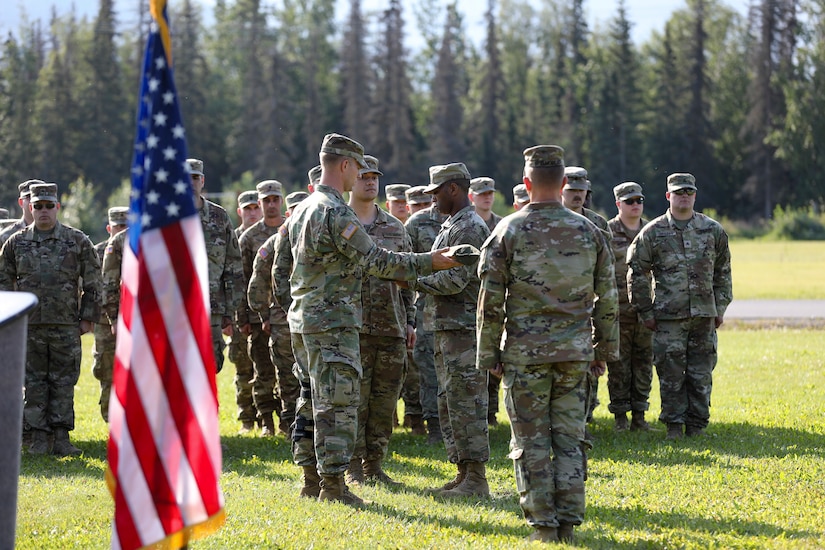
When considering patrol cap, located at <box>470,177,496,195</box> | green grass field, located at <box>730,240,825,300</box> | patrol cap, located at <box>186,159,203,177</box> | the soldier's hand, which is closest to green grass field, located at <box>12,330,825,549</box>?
the soldier's hand

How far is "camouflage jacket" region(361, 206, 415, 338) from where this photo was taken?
8.65 meters

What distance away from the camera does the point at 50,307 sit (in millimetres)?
10508

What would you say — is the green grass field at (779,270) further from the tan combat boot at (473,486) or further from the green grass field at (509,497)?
the tan combat boot at (473,486)

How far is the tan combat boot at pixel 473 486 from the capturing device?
8102 mm

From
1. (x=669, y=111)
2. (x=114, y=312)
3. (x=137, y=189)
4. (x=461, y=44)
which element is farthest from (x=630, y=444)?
(x=461, y=44)

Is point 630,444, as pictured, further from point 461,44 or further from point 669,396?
point 461,44

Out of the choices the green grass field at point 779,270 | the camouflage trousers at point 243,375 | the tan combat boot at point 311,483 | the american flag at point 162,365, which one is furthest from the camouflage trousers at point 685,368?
the green grass field at point 779,270

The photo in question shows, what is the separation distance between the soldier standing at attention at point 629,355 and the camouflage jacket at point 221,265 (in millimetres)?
4098

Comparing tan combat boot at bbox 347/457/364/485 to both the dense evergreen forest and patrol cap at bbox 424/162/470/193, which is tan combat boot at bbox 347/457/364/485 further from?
the dense evergreen forest

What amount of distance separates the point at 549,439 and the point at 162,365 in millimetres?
2803

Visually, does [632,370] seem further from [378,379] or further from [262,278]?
[262,278]

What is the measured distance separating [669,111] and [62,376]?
66.9 meters

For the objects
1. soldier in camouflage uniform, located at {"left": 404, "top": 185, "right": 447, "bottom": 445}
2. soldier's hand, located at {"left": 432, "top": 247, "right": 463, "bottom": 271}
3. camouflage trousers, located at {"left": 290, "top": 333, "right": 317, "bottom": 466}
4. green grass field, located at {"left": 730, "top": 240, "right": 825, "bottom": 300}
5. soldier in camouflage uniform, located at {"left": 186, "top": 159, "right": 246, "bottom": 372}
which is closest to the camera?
soldier's hand, located at {"left": 432, "top": 247, "right": 463, "bottom": 271}

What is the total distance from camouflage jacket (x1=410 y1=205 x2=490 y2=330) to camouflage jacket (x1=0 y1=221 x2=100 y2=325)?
13.7ft
